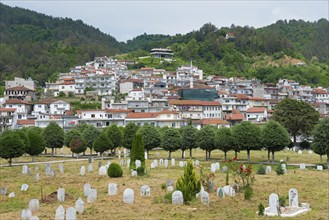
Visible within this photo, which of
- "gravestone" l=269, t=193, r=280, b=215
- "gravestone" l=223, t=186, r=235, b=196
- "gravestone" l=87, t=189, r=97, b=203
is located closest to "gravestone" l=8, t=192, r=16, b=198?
"gravestone" l=87, t=189, r=97, b=203

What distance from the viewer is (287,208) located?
21.7 meters

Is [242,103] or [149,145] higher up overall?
[242,103]

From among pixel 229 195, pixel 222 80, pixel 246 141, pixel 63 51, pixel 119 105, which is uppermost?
pixel 63 51

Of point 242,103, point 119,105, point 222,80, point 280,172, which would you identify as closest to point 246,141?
point 280,172

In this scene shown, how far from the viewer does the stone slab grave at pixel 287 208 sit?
66.9 feet

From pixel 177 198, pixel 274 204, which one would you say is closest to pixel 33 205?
pixel 177 198

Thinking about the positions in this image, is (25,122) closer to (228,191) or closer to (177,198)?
(228,191)

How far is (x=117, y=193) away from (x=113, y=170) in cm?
705

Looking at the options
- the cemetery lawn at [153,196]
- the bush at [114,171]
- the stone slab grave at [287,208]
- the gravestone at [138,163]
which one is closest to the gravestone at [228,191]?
the cemetery lawn at [153,196]

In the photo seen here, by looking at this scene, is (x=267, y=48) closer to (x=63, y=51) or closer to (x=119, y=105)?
(x=63, y=51)

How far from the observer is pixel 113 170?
1281 inches

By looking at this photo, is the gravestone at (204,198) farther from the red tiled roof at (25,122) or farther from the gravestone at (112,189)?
the red tiled roof at (25,122)

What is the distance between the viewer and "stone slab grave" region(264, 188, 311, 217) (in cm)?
2039

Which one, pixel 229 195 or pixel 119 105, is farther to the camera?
pixel 119 105
